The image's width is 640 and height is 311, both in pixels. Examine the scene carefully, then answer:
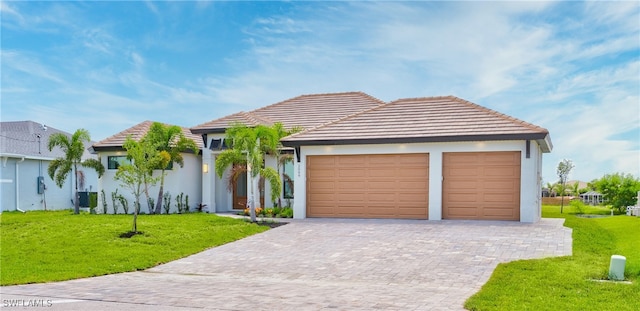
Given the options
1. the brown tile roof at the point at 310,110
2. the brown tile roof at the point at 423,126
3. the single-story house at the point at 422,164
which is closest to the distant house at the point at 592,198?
the brown tile roof at the point at 310,110

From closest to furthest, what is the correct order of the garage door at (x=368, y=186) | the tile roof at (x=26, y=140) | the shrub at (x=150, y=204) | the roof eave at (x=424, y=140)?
the roof eave at (x=424, y=140) < the garage door at (x=368, y=186) < the shrub at (x=150, y=204) < the tile roof at (x=26, y=140)

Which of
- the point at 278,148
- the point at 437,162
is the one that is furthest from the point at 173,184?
the point at 437,162

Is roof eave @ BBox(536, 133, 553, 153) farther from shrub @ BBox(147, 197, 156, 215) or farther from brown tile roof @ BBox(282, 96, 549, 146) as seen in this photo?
shrub @ BBox(147, 197, 156, 215)

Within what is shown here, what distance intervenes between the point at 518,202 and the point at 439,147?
3031mm

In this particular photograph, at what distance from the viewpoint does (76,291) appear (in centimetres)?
843

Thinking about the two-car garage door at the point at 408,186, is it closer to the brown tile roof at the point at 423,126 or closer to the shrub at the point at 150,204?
the brown tile roof at the point at 423,126

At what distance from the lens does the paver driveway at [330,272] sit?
7.43 metres

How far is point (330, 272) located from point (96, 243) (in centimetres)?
669

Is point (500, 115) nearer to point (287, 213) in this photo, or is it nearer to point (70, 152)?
point (287, 213)

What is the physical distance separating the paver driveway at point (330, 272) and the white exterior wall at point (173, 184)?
7455 mm

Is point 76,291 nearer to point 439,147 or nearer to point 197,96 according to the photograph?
point 439,147

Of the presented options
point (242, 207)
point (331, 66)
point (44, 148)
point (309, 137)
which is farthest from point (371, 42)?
point (44, 148)

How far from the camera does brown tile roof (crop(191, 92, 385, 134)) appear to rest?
23.4 m

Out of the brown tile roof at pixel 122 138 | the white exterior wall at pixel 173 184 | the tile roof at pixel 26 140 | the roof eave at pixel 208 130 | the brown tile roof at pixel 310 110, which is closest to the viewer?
the roof eave at pixel 208 130
